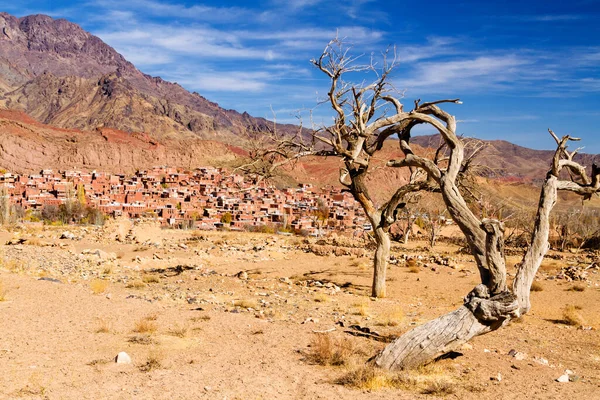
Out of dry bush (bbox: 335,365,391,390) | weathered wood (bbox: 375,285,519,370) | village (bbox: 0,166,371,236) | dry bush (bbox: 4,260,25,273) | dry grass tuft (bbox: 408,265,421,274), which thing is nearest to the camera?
dry bush (bbox: 335,365,391,390)

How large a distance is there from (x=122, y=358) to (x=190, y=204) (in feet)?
135

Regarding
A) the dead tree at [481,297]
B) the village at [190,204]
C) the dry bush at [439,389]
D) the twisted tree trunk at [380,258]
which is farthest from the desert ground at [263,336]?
the village at [190,204]

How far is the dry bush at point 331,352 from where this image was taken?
608 cm

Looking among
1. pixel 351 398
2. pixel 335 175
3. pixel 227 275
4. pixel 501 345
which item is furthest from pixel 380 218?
pixel 335 175

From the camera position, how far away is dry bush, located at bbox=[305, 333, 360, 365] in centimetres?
608

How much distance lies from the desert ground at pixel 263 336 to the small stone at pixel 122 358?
6 cm

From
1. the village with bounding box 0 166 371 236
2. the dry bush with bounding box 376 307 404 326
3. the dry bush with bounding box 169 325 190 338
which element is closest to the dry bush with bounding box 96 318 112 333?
the dry bush with bounding box 169 325 190 338

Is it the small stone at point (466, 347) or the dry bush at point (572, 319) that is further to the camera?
the dry bush at point (572, 319)

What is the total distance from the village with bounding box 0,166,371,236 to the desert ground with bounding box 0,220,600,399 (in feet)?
64.8

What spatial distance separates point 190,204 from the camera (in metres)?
46.4

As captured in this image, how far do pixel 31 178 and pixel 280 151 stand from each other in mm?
49425

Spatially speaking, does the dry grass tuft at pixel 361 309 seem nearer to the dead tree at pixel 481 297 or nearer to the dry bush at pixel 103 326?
the dead tree at pixel 481 297

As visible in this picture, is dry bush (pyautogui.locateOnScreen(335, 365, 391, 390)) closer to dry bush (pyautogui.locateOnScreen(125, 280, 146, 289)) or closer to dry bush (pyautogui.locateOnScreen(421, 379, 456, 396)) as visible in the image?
→ dry bush (pyautogui.locateOnScreen(421, 379, 456, 396))

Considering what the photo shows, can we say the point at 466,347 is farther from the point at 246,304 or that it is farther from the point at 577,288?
the point at 577,288
